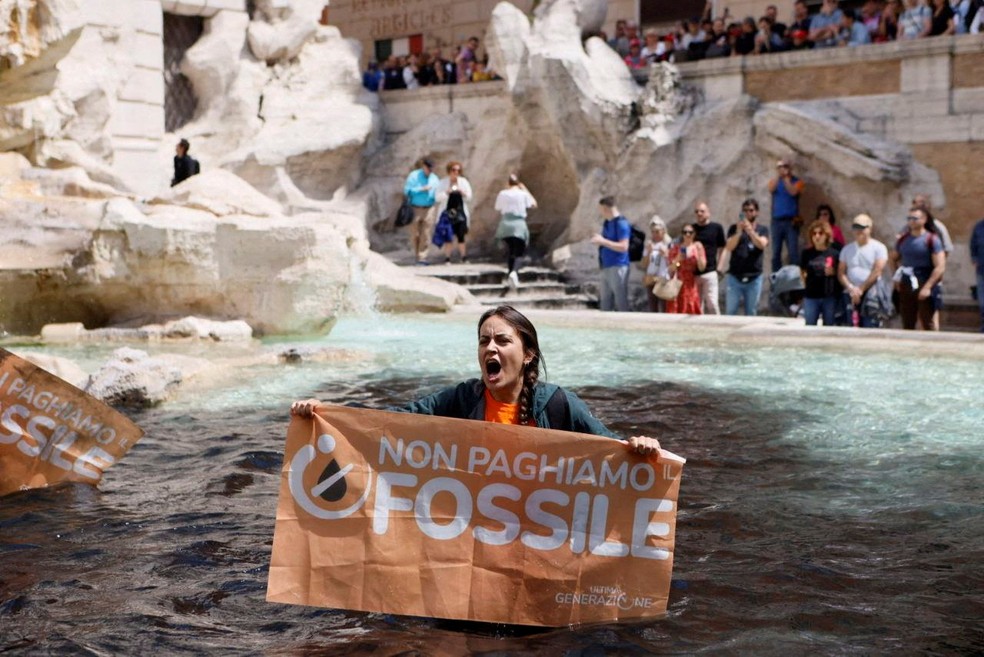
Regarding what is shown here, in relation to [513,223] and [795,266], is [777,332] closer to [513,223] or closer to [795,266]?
[795,266]

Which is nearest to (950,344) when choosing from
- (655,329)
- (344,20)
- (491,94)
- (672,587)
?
(655,329)

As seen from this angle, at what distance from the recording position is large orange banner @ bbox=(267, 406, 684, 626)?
3.71 meters

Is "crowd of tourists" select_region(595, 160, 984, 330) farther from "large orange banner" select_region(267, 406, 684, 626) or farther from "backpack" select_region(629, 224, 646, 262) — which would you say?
"large orange banner" select_region(267, 406, 684, 626)

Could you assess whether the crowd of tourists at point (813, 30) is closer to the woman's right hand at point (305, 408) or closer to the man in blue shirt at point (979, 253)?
the man in blue shirt at point (979, 253)

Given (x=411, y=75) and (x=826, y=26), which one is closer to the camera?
(x=826, y=26)

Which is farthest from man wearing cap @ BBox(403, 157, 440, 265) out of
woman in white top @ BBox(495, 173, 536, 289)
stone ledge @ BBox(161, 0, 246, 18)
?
stone ledge @ BBox(161, 0, 246, 18)

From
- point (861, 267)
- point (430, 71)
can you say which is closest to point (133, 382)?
point (861, 267)

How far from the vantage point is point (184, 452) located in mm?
6371

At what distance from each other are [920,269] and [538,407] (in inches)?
327

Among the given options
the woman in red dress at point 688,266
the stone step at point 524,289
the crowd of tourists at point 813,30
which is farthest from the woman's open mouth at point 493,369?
the crowd of tourists at point 813,30

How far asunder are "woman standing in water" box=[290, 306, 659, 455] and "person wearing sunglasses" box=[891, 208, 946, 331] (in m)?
7.96

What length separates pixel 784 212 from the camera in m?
15.4

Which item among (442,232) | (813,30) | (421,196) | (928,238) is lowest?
(928,238)

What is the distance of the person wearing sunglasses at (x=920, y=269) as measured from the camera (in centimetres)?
1109
